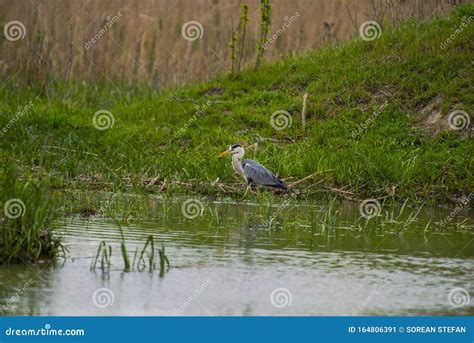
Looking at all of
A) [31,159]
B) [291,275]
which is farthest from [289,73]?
[291,275]

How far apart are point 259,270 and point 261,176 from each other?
3.69 m

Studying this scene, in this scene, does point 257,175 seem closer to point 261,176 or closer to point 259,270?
point 261,176

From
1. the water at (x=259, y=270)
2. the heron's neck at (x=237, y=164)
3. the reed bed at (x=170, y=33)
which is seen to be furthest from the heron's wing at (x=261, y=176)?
the reed bed at (x=170, y=33)

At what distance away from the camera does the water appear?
625 centimetres

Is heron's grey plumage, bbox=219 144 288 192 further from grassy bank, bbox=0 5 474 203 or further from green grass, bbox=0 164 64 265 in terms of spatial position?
green grass, bbox=0 164 64 265

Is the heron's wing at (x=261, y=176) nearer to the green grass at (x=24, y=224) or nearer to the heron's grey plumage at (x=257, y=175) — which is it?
the heron's grey plumage at (x=257, y=175)

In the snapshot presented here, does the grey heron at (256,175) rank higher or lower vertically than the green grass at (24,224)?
higher

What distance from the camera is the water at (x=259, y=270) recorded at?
625 centimetres

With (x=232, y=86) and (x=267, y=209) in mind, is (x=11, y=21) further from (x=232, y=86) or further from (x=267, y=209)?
(x=267, y=209)

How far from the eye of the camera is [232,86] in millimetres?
14914

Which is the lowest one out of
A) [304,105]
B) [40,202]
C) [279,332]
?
[279,332]

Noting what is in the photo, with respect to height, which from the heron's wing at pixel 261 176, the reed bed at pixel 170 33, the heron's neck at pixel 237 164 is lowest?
the heron's wing at pixel 261 176

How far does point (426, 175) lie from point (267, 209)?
100 inches

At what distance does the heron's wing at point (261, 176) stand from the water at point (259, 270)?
0.81m
